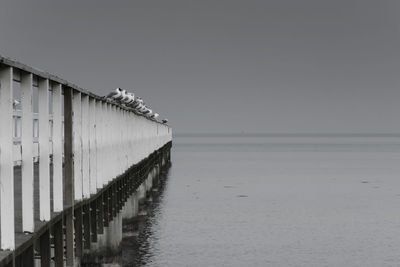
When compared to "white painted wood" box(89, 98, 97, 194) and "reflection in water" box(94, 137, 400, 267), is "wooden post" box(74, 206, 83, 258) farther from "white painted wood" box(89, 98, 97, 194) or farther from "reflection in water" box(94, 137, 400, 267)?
"reflection in water" box(94, 137, 400, 267)

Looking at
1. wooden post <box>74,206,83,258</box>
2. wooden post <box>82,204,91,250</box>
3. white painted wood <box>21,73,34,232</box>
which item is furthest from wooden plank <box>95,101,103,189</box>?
white painted wood <box>21,73,34,232</box>

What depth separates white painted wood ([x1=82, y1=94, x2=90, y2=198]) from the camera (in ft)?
46.0

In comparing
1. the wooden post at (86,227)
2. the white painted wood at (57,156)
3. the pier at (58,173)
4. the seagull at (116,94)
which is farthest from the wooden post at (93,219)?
the seagull at (116,94)

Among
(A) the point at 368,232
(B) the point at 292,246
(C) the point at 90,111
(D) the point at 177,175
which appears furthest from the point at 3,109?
(D) the point at 177,175

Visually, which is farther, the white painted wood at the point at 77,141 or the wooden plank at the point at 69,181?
the white painted wood at the point at 77,141

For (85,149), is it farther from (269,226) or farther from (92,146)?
(269,226)

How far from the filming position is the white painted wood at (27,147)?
870 cm

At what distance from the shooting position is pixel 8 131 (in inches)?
308

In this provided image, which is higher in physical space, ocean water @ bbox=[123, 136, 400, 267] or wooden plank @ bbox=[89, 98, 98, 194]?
wooden plank @ bbox=[89, 98, 98, 194]

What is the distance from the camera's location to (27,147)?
874 cm

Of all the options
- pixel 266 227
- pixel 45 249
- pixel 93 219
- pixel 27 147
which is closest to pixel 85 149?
pixel 93 219

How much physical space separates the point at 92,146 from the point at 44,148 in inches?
219

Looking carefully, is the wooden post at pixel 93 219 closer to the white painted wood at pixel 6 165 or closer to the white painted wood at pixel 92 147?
the white painted wood at pixel 92 147

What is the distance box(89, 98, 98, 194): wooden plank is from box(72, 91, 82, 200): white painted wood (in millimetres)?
1549
